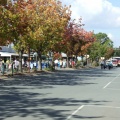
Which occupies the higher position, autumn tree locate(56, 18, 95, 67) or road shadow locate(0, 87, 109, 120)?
autumn tree locate(56, 18, 95, 67)

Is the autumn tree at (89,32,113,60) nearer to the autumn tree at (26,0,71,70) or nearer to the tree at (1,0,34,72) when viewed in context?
the autumn tree at (26,0,71,70)

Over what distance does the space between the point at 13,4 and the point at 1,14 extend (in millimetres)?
1690

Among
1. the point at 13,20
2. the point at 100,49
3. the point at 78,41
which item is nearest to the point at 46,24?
the point at 13,20

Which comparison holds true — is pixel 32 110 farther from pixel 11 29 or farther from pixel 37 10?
pixel 37 10

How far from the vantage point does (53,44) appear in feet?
159

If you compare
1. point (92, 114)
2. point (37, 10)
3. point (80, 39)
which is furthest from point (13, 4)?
point (80, 39)

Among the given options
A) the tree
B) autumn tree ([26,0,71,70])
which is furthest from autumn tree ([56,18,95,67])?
the tree

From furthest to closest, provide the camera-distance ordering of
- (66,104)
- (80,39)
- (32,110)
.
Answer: (80,39) < (66,104) < (32,110)

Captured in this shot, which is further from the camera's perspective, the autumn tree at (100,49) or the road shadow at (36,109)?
the autumn tree at (100,49)

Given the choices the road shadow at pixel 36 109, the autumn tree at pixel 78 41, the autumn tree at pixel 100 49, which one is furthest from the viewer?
the autumn tree at pixel 100 49

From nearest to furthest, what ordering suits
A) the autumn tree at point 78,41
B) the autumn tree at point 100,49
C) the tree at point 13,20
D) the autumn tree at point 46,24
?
the tree at point 13,20, the autumn tree at point 46,24, the autumn tree at point 78,41, the autumn tree at point 100,49

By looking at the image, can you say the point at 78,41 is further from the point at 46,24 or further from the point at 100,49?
the point at 100,49

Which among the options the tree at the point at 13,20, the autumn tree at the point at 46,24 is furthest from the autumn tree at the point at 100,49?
the tree at the point at 13,20

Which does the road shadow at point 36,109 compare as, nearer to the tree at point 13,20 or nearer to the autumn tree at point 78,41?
the tree at point 13,20
